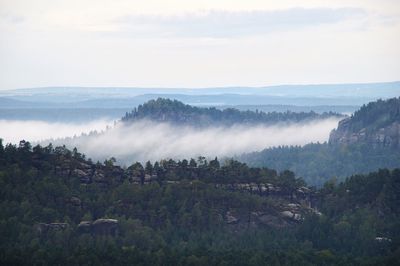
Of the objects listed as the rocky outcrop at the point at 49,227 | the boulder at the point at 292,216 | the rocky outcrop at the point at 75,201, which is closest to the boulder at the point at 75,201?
the rocky outcrop at the point at 75,201

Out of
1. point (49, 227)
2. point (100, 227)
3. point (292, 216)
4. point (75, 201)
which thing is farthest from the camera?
point (292, 216)

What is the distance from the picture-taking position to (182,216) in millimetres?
175500

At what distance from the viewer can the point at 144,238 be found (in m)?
163

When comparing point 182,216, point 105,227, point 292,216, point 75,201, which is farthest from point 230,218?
point 75,201

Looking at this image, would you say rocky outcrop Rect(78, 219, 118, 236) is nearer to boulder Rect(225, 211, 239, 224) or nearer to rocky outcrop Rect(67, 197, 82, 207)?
rocky outcrop Rect(67, 197, 82, 207)

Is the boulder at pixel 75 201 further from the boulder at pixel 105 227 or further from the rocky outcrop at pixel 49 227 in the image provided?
the rocky outcrop at pixel 49 227

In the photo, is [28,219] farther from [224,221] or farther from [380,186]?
[380,186]

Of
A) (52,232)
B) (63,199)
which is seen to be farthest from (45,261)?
(63,199)

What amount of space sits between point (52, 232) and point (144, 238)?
13.1 metres

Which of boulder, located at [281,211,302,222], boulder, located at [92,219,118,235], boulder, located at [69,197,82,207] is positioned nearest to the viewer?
boulder, located at [92,219,118,235]

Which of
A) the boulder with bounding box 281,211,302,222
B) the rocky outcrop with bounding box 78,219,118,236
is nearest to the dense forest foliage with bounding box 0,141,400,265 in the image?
the rocky outcrop with bounding box 78,219,118,236

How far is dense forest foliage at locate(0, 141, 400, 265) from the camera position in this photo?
148375 mm

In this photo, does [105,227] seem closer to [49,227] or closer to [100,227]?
[100,227]

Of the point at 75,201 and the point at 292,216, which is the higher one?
the point at 75,201
